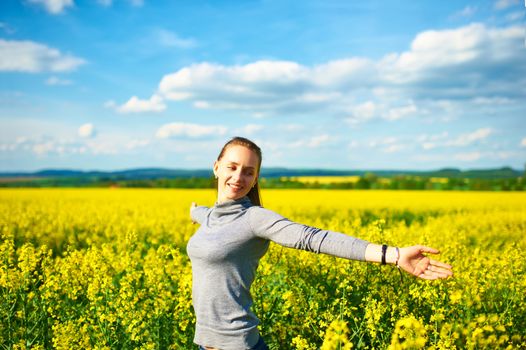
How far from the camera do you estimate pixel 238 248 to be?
2607mm

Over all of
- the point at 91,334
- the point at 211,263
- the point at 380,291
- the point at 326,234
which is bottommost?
the point at 91,334

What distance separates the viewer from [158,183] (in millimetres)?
47000

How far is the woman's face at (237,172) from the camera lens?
2.77m

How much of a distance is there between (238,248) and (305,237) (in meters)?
0.44

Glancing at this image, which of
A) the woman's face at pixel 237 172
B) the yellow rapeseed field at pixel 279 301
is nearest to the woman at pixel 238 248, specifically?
the woman's face at pixel 237 172

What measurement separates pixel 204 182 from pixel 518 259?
129 ft

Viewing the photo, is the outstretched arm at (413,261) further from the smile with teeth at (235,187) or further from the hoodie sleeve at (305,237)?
the smile with teeth at (235,187)

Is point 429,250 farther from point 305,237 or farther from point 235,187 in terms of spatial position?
point 235,187

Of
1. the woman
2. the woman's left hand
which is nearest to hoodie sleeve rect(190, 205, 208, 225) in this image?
the woman

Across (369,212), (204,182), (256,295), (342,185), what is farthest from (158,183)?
(256,295)

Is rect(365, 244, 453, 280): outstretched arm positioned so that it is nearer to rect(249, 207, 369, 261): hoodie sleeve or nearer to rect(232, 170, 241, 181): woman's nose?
rect(249, 207, 369, 261): hoodie sleeve

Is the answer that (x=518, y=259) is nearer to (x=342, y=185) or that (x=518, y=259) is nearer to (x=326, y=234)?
(x=326, y=234)

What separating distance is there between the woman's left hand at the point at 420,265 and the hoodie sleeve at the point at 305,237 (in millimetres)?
206

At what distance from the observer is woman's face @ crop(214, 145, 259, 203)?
277 centimetres
